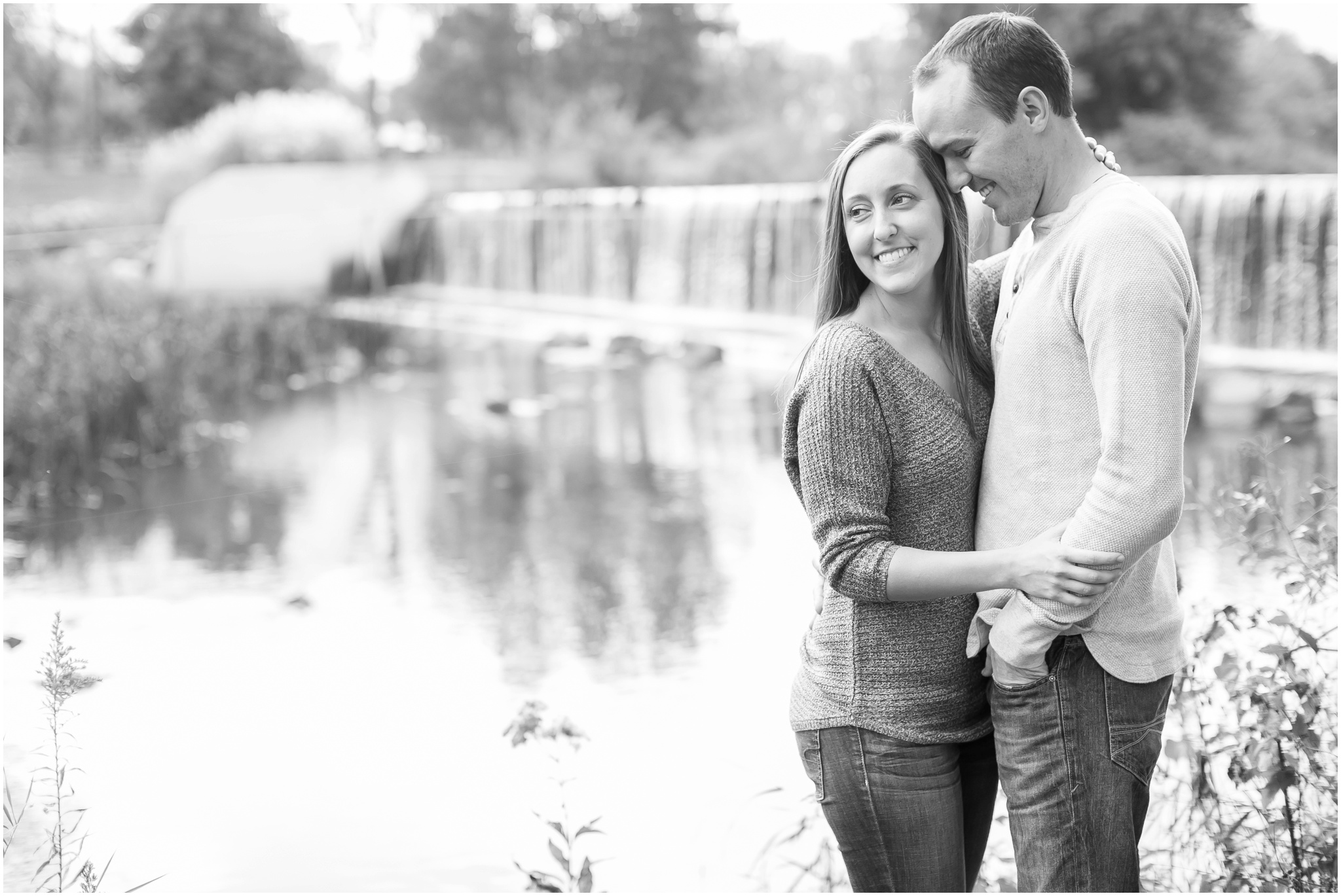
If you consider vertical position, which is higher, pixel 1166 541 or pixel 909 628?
pixel 1166 541

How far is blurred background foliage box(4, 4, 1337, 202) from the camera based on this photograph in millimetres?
20922

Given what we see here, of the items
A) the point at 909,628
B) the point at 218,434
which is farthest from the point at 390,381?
the point at 909,628

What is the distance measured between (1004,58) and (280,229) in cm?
1883

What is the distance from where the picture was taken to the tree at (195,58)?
34750 millimetres

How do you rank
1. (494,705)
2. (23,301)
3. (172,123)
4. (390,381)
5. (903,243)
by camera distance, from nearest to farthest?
(903,243)
(494,705)
(23,301)
(390,381)
(172,123)

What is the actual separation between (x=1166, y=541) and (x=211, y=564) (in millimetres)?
5068

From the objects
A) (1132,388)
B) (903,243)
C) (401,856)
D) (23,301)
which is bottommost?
(401,856)

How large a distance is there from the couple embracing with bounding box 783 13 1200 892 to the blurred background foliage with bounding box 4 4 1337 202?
1145 centimetres

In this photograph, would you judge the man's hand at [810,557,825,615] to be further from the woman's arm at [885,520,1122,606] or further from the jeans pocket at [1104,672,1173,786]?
the jeans pocket at [1104,672,1173,786]

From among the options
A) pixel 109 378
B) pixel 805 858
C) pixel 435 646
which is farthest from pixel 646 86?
pixel 805 858

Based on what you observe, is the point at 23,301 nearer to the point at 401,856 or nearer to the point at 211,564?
the point at 211,564

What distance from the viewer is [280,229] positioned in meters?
19.5

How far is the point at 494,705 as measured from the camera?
4.33 m

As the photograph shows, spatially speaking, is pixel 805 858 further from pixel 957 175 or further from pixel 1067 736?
pixel 957 175
